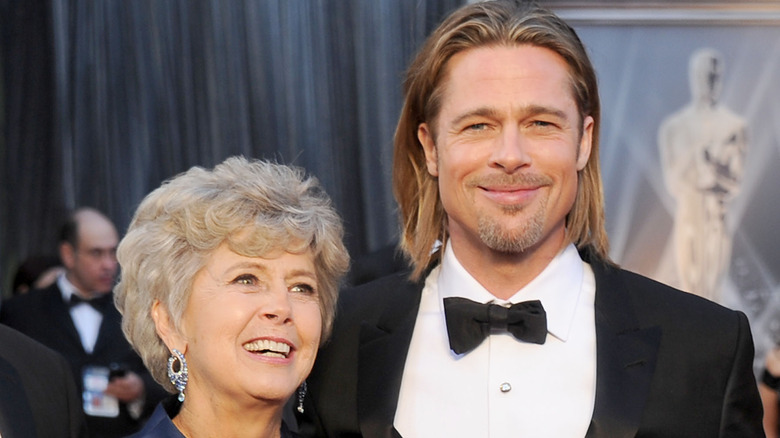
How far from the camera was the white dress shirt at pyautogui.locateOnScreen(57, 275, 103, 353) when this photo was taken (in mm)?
4367

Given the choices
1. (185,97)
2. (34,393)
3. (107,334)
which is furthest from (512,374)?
(107,334)

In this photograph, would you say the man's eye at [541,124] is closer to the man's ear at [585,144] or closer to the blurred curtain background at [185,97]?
the man's ear at [585,144]

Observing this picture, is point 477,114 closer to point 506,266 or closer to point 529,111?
point 529,111

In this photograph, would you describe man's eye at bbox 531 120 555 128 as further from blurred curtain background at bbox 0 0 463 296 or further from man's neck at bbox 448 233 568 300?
blurred curtain background at bbox 0 0 463 296

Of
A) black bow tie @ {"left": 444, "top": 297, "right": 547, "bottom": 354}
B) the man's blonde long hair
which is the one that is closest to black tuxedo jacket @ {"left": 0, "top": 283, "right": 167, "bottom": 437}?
the man's blonde long hair

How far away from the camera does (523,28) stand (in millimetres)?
2619

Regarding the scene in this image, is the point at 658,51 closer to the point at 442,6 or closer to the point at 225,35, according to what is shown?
the point at 442,6

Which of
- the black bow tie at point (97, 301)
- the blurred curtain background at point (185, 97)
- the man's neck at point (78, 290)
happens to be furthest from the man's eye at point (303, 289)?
the man's neck at point (78, 290)

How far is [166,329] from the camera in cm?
248

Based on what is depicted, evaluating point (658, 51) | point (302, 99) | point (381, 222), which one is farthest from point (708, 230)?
point (302, 99)

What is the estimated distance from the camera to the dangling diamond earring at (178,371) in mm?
2461

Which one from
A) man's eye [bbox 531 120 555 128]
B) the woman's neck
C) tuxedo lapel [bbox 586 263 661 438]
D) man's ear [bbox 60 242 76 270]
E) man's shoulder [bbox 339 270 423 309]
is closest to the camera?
tuxedo lapel [bbox 586 263 661 438]

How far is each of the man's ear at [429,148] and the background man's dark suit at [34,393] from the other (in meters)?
0.94

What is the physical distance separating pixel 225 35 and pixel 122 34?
0.36 meters
